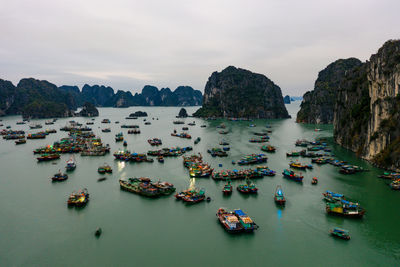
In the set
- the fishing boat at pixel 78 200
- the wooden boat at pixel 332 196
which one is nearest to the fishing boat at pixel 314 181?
the wooden boat at pixel 332 196

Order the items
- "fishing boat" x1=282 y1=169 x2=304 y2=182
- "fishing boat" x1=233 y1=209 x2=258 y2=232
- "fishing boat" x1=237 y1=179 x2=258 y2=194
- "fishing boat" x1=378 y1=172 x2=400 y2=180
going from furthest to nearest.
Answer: "fishing boat" x1=282 y1=169 x2=304 y2=182
"fishing boat" x1=378 y1=172 x2=400 y2=180
"fishing boat" x1=237 y1=179 x2=258 y2=194
"fishing boat" x1=233 y1=209 x2=258 y2=232

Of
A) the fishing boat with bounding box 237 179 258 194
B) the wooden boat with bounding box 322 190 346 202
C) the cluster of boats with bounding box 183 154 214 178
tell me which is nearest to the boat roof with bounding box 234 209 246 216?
the fishing boat with bounding box 237 179 258 194

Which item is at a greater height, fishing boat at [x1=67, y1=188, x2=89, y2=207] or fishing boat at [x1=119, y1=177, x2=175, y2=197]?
fishing boat at [x1=119, y1=177, x2=175, y2=197]

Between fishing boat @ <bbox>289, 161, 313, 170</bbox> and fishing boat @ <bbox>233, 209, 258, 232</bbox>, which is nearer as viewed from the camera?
fishing boat @ <bbox>233, 209, 258, 232</bbox>

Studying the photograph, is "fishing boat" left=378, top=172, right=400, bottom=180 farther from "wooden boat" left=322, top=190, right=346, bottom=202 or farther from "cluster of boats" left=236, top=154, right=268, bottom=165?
"cluster of boats" left=236, top=154, right=268, bottom=165

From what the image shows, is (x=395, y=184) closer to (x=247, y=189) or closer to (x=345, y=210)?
(x=345, y=210)

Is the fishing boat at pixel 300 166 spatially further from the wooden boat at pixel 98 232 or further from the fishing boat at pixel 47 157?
the fishing boat at pixel 47 157
